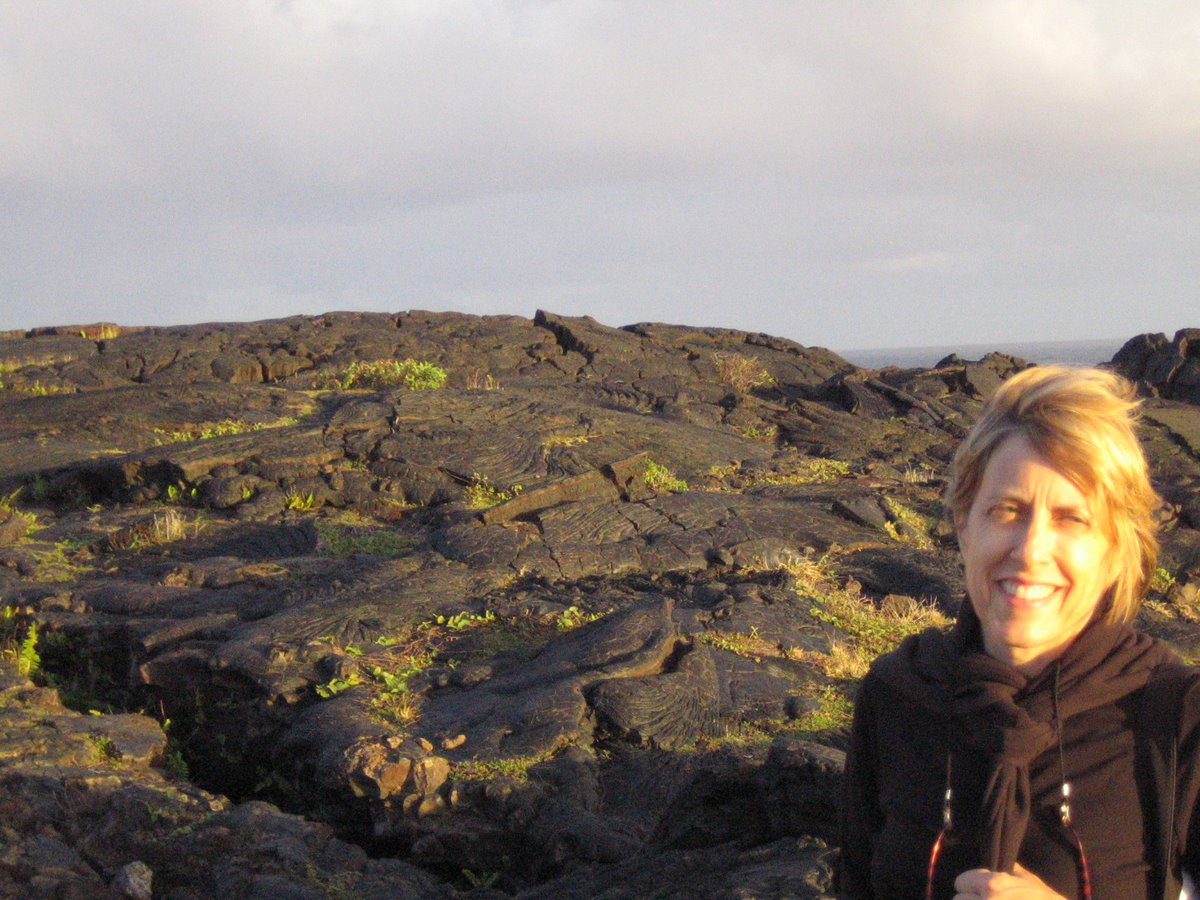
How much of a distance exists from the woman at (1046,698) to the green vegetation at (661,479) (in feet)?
36.1

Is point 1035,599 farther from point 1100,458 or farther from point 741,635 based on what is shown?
point 741,635

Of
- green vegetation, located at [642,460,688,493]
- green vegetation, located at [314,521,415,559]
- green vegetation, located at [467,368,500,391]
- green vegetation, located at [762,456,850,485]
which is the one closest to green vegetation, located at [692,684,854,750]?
green vegetation, located at [314,521,415,559]

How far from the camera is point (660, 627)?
26.3ft

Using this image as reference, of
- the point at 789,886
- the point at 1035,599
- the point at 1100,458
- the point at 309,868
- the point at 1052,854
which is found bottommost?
the point at 309,868

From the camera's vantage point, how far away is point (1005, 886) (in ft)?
6.70

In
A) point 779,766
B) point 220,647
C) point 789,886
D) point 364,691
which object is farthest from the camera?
point 220,647

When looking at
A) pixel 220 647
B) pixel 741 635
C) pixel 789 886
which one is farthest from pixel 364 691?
pixel 789 886

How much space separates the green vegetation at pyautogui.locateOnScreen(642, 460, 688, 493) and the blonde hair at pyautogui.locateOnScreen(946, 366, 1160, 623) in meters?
11.0

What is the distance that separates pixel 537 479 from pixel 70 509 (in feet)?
16.6

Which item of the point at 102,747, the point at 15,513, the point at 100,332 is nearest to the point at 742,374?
the point at 100,332

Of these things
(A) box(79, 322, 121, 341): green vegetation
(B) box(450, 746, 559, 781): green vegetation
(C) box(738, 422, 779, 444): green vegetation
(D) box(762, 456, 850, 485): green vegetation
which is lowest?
(B) box(450, 746, 559, 781): green vegetation

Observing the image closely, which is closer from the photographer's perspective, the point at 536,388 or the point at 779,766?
the point at 779,766

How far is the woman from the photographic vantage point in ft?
6.76

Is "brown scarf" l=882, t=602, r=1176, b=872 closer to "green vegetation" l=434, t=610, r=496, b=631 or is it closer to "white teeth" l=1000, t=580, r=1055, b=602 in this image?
"white teeth" l=1000, t=580, r=1055, b=602
